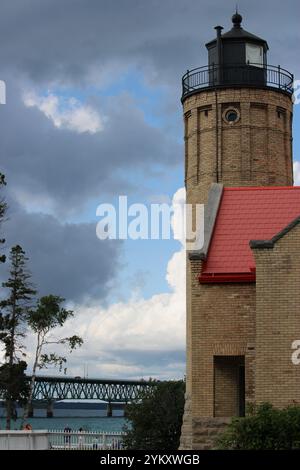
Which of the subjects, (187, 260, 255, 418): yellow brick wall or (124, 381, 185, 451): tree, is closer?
(187, 260, 255, 418): yellow brick wall

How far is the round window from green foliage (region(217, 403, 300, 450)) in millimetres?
29281

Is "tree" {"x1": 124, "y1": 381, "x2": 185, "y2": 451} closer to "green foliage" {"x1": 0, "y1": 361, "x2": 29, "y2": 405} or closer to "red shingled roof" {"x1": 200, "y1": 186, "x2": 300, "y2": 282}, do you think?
"green foliage" {"x1": 0, "y1": 361, "x2": 29, "y2": 405}

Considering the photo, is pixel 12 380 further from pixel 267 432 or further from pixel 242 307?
pixel 267 432

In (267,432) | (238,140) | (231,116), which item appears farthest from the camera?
(231,116)

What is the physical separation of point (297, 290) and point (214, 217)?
18.6 feet

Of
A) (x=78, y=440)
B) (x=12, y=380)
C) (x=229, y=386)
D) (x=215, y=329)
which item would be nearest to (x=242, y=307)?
(x=215, y=329)

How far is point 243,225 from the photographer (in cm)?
3247

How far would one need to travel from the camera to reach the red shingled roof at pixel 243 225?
3042cm

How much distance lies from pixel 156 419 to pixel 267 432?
24073 millimetres

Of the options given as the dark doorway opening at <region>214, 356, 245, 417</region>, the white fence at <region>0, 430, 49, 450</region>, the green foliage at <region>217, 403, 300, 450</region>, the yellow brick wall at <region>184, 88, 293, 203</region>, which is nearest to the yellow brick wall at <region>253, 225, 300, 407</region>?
the green foliage at <region>217, 403, 300, 450</region>

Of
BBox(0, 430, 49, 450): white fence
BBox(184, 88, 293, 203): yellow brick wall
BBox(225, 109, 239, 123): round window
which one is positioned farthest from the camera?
BBox(225, 109, 239, 123): round window

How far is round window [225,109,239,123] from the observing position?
53312 mm

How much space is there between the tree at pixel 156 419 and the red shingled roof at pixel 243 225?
16271 mm

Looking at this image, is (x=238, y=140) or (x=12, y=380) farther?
(x=12, y=380)
